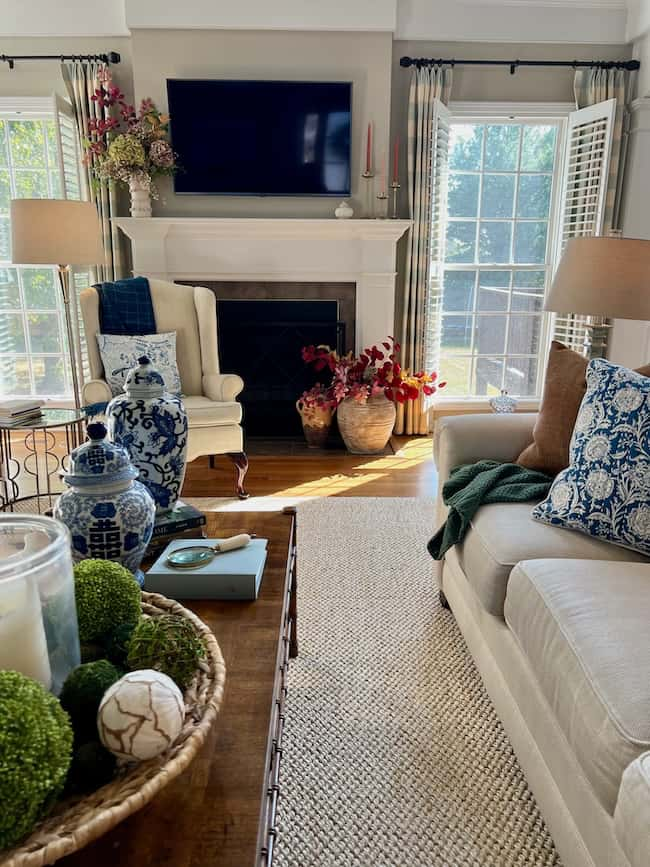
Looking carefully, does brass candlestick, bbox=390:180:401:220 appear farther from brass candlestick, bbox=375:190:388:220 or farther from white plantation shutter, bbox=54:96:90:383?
white plantation shutter, bbox=54:96:90:383

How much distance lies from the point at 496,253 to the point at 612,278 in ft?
8.70

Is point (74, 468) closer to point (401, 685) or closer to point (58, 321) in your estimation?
point (401, 685)

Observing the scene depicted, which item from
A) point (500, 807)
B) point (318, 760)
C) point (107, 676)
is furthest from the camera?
point (318, 760)

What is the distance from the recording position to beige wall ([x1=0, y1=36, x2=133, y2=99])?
13.8ft

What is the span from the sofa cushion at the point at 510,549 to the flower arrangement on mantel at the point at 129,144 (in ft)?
10.9

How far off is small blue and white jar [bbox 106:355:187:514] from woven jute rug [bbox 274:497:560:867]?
784 millimetres

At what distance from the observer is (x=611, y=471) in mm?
1668

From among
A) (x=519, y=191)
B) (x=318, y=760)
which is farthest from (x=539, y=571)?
(x=519, y=191)

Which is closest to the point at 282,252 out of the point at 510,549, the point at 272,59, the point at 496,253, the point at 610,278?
the point at 272,59

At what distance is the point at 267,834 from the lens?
89 centimetres

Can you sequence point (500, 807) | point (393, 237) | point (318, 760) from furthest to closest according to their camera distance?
point (393, 237), point (318, 760), point (500, 807)

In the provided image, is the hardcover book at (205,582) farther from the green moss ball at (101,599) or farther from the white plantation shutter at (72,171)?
the white plantation shutter at (72,171)

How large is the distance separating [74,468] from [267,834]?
0.68 meters

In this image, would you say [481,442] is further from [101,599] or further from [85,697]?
[85,697]
